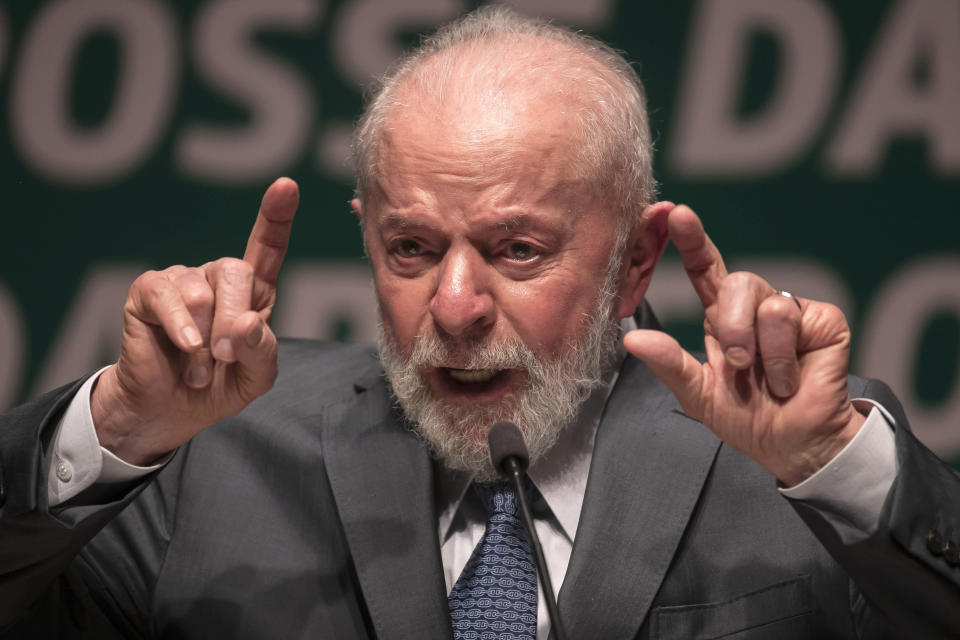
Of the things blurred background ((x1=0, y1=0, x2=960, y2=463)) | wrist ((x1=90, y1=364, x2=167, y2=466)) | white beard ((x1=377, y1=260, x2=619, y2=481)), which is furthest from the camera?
blurred background ((x1=0, y1=0, x2=960, y2=463))

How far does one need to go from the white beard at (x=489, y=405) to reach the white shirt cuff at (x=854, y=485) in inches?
21.8

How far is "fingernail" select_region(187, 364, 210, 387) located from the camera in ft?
5.53

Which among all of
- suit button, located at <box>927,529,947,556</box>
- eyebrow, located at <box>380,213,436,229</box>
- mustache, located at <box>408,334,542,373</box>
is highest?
eyebrow, located at <box>380,213,436,229</box>

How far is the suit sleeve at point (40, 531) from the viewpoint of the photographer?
5.31 ft

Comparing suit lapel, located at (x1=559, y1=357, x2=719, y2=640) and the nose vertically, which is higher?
the nose

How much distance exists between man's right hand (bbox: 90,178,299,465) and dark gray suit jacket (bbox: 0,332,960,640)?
94 mm

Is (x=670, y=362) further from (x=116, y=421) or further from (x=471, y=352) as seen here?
(x=116, y=421)

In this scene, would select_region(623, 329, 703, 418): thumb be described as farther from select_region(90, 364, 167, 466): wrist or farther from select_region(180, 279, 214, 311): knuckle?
select_region(90, 364, 167, 466): wrist

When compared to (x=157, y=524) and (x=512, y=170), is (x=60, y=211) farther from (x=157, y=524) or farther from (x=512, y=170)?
(x=512, y=170)

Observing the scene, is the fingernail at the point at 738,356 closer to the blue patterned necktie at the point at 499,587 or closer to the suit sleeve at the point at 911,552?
the suit sleeve at the point at 911,552

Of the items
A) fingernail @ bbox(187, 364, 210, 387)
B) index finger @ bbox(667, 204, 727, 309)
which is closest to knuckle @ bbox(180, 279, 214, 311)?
fingernail @ bbox(187, 364, 210, 387)

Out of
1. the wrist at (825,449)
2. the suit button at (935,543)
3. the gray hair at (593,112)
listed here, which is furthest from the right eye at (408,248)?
the suit button at (935,543)

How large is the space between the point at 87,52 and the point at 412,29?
3.42 ft

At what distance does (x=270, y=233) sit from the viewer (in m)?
1.83
